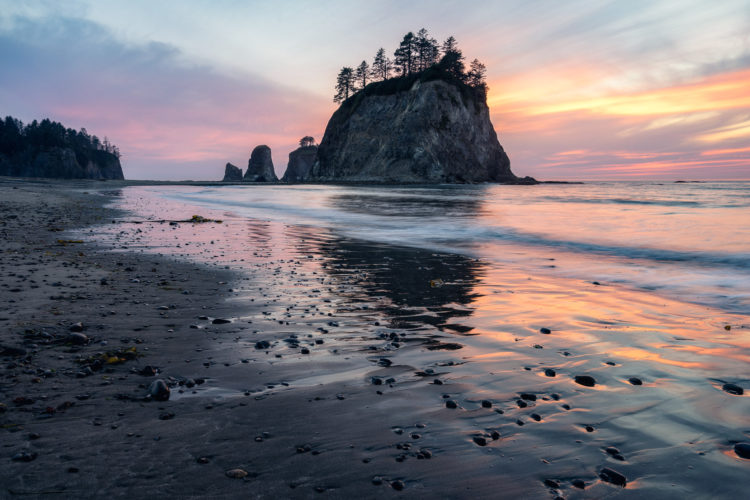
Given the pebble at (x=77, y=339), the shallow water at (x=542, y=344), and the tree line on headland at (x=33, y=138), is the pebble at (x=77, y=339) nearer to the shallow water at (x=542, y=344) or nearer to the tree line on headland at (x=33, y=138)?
the shallow water at (x=542, y=344)

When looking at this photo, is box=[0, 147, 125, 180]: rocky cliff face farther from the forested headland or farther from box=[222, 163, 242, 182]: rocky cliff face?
box=[222, 163, 242, 182]: rocky cliff face

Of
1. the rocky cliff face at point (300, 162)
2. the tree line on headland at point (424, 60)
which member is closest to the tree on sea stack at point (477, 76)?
the tree line on headland at point (424, 60)

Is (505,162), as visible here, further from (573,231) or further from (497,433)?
(497,433)

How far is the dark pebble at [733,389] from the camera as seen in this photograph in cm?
332

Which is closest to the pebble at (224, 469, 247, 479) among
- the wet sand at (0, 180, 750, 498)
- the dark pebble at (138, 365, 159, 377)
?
the wet sand at (0, 180, 750, 498)

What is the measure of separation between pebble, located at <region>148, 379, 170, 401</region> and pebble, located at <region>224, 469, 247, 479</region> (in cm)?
112

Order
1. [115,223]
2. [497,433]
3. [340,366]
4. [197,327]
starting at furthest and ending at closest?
[115,223] < [197,327] < [340,366] < [497,433]

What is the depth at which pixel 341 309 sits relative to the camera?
575cm

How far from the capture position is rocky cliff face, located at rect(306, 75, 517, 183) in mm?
78188

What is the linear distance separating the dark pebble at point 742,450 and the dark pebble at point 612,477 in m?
0.86

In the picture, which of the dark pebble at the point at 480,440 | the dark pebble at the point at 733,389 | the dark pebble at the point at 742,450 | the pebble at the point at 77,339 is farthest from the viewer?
the pebble at the point at 77,339

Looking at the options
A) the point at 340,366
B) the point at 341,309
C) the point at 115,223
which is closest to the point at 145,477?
the point at 340,366

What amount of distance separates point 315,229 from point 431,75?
72888 mm

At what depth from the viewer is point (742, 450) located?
8.32 feet
